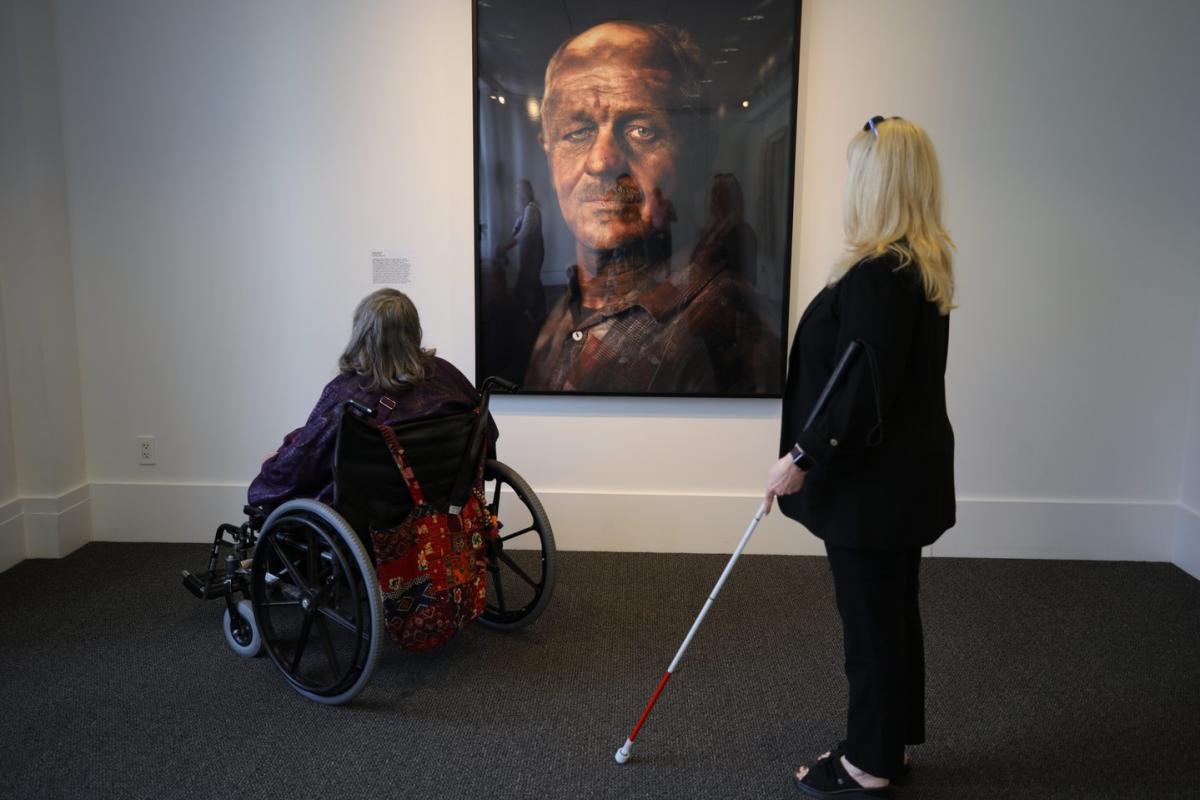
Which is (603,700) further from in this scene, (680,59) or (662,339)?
(680,59)

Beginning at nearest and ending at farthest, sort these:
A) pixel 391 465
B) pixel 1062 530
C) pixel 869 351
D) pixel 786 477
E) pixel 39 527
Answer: pixel 869 351, pixel 786 477, pixel 391 465, pixel 39 527, pixel 1062 530

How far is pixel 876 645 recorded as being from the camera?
175 centimetres

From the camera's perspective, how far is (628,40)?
3193mm

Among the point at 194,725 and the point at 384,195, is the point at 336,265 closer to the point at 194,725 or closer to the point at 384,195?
the point at 384,195

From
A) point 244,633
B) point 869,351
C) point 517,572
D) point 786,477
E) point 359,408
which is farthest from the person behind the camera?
point 517,572

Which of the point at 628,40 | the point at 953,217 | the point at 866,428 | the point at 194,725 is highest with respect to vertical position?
the point at 628,40

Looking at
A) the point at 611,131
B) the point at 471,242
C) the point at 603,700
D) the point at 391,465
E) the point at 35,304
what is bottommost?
the point at 603,700

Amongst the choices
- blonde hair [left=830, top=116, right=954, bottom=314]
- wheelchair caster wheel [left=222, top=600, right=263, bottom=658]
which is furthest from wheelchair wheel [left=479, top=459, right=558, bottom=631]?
blonde hair [left=830, top=116, right=954, bottom=314]

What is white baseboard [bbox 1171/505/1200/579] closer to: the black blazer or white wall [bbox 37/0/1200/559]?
white wall [bbox 37/0/1200/559]

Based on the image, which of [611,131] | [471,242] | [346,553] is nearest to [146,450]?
[471,242]

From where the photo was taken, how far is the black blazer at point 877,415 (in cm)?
160

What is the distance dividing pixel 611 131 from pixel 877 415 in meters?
2.01

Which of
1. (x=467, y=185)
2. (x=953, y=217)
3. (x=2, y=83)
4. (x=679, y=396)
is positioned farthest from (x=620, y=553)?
(x=2, y=83)

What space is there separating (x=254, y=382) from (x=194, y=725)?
1.65m
